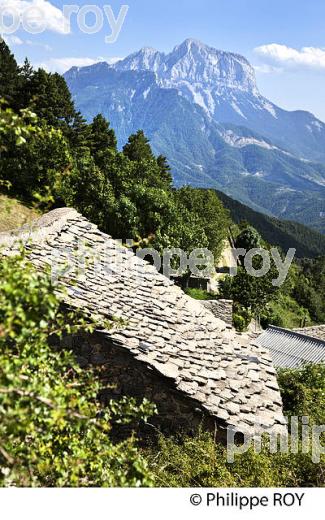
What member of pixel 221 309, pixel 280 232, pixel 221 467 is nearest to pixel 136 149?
pixel 221 309

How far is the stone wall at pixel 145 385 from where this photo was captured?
26.8ft

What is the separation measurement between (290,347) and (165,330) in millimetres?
11953

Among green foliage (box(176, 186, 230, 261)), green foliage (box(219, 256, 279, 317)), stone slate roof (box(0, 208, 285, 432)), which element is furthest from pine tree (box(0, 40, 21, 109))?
stone slate roof (box(0, 208, 285, 432))

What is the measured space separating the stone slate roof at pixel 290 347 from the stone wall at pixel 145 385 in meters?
10.0

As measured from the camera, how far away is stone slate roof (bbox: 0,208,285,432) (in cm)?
828

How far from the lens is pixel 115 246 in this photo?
468 inches

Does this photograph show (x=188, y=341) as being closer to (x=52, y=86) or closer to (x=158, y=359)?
(x=158, y=359)

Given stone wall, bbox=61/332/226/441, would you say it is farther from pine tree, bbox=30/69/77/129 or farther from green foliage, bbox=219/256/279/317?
pine tree, bbox=30/69/77/129

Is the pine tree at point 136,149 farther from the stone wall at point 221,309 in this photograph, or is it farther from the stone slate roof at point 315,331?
the stone wall at point 221,309

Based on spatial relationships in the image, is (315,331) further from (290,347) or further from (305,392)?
(305,392)

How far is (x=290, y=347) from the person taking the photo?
777 inches

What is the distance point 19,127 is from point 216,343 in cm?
721
